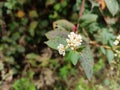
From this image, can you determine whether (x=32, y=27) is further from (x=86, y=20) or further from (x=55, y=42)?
(x=55, y=42)

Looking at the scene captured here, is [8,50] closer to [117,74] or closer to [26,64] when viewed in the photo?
[26,64]

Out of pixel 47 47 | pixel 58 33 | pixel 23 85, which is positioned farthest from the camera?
pixel 47 47

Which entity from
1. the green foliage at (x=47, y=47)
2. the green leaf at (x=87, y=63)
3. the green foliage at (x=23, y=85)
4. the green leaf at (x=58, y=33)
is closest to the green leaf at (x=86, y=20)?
the green foliage at (x=47, y=47)

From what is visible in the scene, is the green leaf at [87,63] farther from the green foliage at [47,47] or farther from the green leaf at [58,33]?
the green foliage at [47,47]

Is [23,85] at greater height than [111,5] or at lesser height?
lesser

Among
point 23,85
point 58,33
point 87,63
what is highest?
point 58,33

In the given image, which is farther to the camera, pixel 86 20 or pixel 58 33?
pixel 86 20

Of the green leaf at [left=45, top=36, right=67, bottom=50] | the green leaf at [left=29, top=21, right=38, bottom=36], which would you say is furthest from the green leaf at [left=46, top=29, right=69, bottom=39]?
the green leaf at [left=29, top=21, right=38, bottom=36]

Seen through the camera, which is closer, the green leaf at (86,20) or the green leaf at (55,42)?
the green leaf at (55,42)

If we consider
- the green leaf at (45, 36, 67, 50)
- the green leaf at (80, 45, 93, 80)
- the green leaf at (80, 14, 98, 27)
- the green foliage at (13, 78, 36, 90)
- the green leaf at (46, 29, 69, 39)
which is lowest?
the green foliage at (13, 78, 36, 90)

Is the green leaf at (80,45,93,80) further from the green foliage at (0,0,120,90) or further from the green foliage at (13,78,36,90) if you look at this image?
the green foliage at (13,78,36,90)

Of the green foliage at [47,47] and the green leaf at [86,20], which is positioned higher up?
the green leaf at [86,20]

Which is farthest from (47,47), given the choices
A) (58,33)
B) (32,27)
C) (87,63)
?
(87,63)
